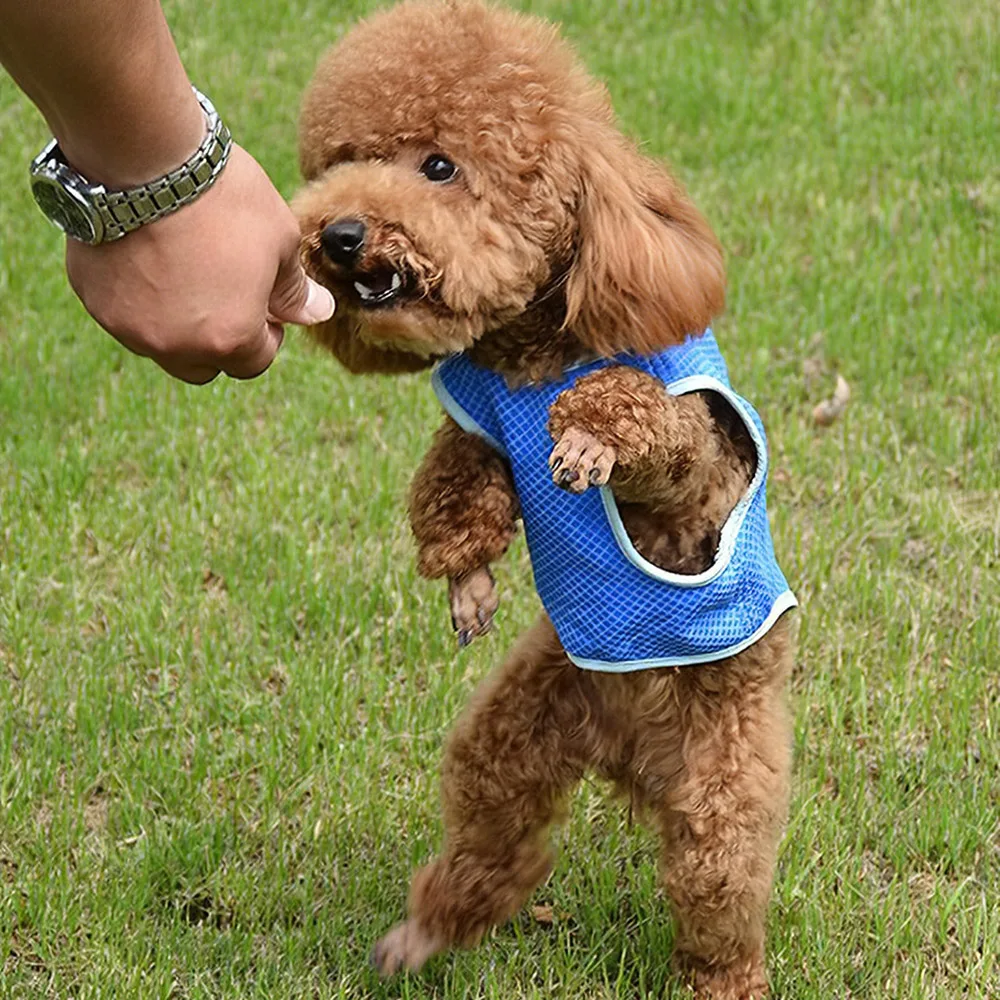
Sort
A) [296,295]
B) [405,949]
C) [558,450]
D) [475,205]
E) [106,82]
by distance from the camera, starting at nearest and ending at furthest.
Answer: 1. [106,82]
2. [296,295]
3. [558,450]
4. [475,205]
5. [405,949]

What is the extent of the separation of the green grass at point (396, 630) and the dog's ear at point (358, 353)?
1.14 metres

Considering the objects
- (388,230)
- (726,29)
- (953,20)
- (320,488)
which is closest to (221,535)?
(320,488)

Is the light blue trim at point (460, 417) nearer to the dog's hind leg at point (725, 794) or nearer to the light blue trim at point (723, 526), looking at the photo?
the light blue trim at point (723, 526)

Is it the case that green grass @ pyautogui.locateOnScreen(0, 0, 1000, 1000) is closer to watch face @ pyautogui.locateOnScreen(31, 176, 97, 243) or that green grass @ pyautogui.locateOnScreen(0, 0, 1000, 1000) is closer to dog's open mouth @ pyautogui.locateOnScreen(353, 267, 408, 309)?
dog's open mouth @ pyautogui.locateOnScreen(353, 267, 408, 309)

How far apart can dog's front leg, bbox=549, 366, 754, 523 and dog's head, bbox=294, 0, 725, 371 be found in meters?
0.09

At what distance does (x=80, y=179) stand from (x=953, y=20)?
6229 millimetres

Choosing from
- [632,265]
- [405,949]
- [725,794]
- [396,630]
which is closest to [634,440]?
[632,265]

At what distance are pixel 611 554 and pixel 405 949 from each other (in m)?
0.91

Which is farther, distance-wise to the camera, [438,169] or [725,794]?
[725,794]

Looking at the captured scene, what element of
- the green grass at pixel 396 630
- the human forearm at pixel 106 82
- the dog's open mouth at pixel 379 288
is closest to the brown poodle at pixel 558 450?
the dog's open mouth at pixel 379 288

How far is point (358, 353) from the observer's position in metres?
2.65

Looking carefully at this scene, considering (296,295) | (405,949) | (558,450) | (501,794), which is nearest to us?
(296,295)

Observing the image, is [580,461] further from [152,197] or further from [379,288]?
[152,197]

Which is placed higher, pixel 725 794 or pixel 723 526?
pixel 723 526
